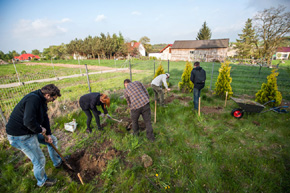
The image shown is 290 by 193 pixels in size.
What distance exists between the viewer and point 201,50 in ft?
Answer: 97.2

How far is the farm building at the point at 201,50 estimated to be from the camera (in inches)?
1093

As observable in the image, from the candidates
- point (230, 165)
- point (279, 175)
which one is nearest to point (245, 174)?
point (230, 165)

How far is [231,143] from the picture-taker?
3.40 m

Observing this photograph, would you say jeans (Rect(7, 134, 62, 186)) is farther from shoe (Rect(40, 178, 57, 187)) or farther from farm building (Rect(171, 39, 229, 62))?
farm building (Rect(171, 39, 229, 62))

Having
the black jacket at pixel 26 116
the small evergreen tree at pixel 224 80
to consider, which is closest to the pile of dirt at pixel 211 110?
the small evergreen tree at pixel 224 80

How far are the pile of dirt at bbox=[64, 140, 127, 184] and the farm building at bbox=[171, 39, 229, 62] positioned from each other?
98.6 feet

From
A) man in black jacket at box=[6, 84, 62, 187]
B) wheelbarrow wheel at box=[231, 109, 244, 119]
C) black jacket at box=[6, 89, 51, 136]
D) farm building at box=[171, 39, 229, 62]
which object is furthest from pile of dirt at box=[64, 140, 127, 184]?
farm building at box=[171, 39, 229, 62]

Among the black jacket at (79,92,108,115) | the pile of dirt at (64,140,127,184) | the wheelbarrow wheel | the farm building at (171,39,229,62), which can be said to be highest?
the farm building at (171,39,229,62)

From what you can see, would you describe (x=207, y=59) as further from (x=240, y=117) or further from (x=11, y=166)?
(x=11, y=166)

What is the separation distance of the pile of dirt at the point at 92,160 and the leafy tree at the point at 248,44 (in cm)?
3244

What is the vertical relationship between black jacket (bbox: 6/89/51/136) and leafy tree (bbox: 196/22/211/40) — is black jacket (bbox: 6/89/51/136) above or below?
below

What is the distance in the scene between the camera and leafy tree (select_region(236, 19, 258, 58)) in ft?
84.0

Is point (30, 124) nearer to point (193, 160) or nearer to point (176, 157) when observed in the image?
point (176, 157)

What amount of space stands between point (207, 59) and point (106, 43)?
1120 inches
